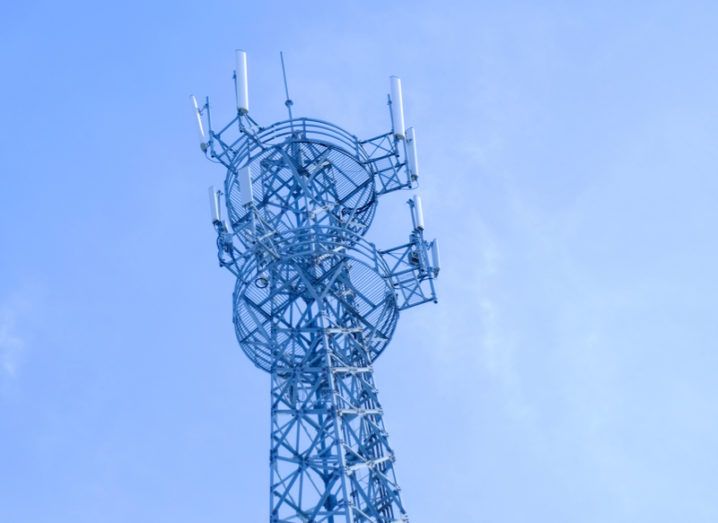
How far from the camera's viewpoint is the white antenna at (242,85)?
1068 inches

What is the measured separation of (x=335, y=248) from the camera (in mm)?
25953

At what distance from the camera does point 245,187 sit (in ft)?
82.2

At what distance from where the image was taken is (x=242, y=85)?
27.4 m

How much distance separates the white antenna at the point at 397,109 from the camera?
92.7 feet

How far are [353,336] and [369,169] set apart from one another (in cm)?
566

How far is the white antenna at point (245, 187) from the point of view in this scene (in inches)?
979

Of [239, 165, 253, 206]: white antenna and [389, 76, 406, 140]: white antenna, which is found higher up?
[389, 76, 406, 140]: white antenna

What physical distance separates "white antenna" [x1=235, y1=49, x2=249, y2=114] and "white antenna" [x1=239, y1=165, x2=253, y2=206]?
8.27 ft

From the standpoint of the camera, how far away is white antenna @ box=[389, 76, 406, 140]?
28250 millimetres

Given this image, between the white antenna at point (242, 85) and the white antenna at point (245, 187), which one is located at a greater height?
the white antenna at point (242, 85)

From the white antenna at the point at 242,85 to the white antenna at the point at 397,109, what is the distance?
181 inches

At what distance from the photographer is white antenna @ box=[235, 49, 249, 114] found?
89.0 feet

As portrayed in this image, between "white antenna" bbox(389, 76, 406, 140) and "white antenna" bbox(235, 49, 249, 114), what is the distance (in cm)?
460

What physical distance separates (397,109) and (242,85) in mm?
4880
